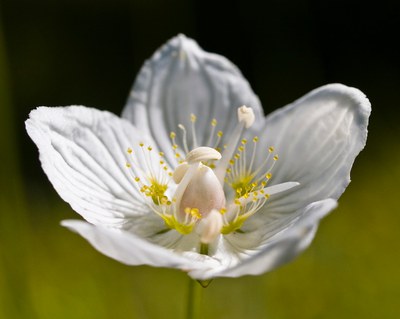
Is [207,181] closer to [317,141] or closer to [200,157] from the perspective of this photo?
[200,157]

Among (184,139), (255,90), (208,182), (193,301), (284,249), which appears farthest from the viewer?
(255,90)

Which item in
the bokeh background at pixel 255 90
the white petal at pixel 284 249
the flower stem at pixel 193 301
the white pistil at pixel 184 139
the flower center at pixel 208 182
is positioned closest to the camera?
the white petal at pixel 284 249

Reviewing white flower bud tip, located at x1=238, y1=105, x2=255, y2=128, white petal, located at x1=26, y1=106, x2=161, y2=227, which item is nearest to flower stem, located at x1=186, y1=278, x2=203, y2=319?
white petal, located at x1=26, y1=106, x2=161, y2=227

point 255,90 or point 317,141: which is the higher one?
point 317,141

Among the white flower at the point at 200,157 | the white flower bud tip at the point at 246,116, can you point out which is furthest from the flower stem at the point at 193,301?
the white flower bud tip at the point at 246,116

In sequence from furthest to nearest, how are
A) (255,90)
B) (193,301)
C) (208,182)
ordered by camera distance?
(255,90)
(208,182)
(193,301)

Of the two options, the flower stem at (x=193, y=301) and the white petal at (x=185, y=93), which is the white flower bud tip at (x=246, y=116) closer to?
the white petal at (x=185, y=93)

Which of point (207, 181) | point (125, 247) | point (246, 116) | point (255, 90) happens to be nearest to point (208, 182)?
point (207, 181)

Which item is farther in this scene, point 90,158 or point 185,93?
point 185,93
